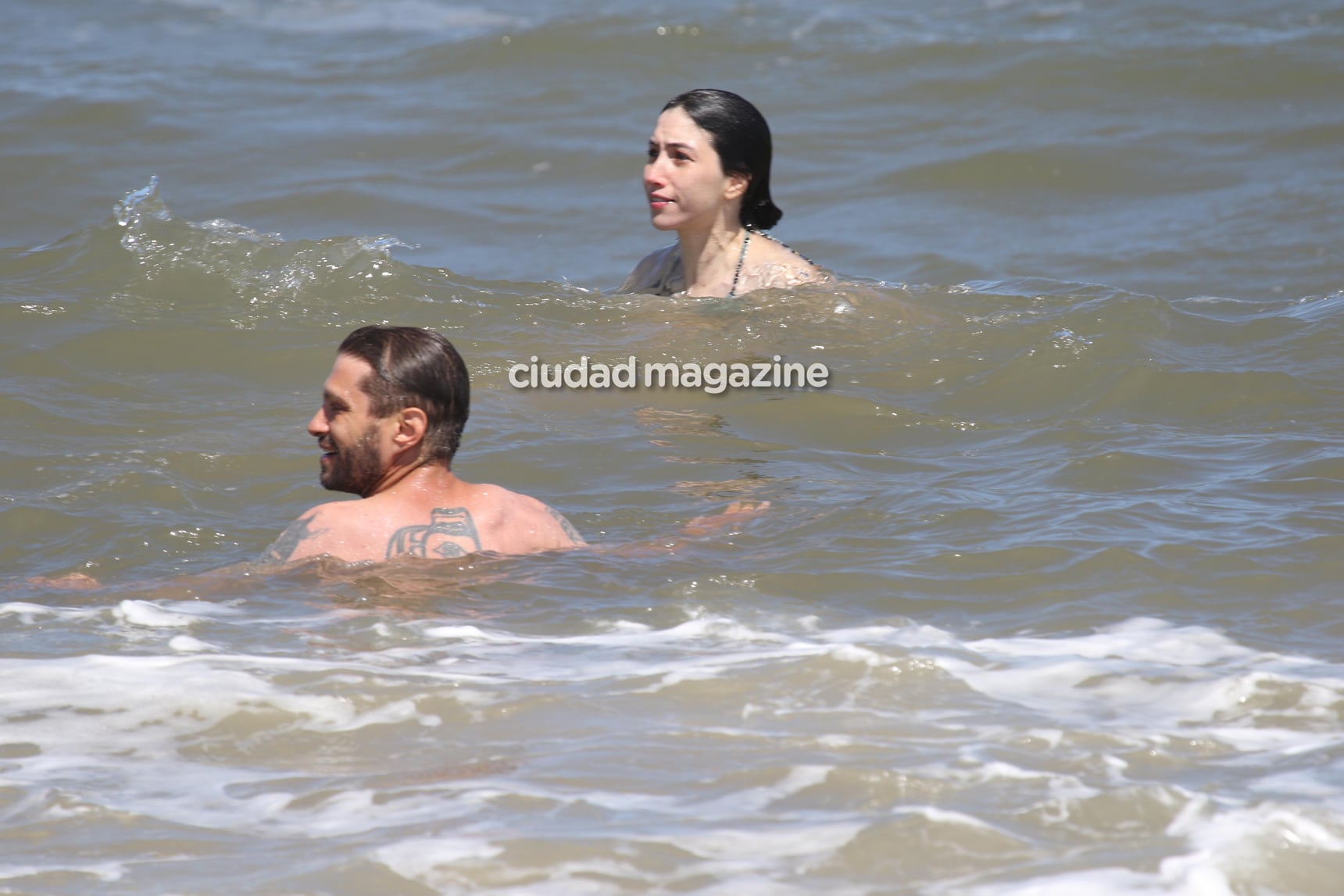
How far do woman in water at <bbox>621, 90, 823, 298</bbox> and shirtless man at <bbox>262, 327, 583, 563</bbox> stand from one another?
304 cm

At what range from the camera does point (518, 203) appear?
1227cm

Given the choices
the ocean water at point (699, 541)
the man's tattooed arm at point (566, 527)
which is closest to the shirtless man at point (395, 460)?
the ocean water at point (699, 541)

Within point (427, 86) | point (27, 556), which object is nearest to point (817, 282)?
point (27, 556)

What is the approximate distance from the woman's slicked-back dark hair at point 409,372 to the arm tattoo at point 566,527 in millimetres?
523

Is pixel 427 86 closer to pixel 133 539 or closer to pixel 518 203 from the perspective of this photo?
pixel 518 203

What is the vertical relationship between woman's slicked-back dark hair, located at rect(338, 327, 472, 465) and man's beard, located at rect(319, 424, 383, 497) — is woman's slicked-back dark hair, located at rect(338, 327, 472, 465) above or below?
above

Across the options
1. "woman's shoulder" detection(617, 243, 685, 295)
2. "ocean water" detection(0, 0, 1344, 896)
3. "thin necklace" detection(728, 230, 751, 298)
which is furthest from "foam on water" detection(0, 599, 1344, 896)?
"woman's shoulder" detection(617, 243, 685, 295)

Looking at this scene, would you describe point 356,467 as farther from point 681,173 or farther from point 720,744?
point 681,173

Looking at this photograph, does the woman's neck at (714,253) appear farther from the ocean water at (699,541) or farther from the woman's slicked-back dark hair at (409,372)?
the woman's slicked-back dark hair at (409,372)

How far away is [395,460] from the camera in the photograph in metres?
4.80

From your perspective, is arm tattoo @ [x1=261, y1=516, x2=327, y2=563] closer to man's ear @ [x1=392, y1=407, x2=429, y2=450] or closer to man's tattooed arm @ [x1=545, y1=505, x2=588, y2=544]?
man's ear @ [x1=392, y1=407, x2=429, y2=450]

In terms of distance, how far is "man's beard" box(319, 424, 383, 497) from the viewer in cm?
473

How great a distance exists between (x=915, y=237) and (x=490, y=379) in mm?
5059

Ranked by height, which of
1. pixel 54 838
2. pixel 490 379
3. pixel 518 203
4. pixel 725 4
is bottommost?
pixel 54 838
